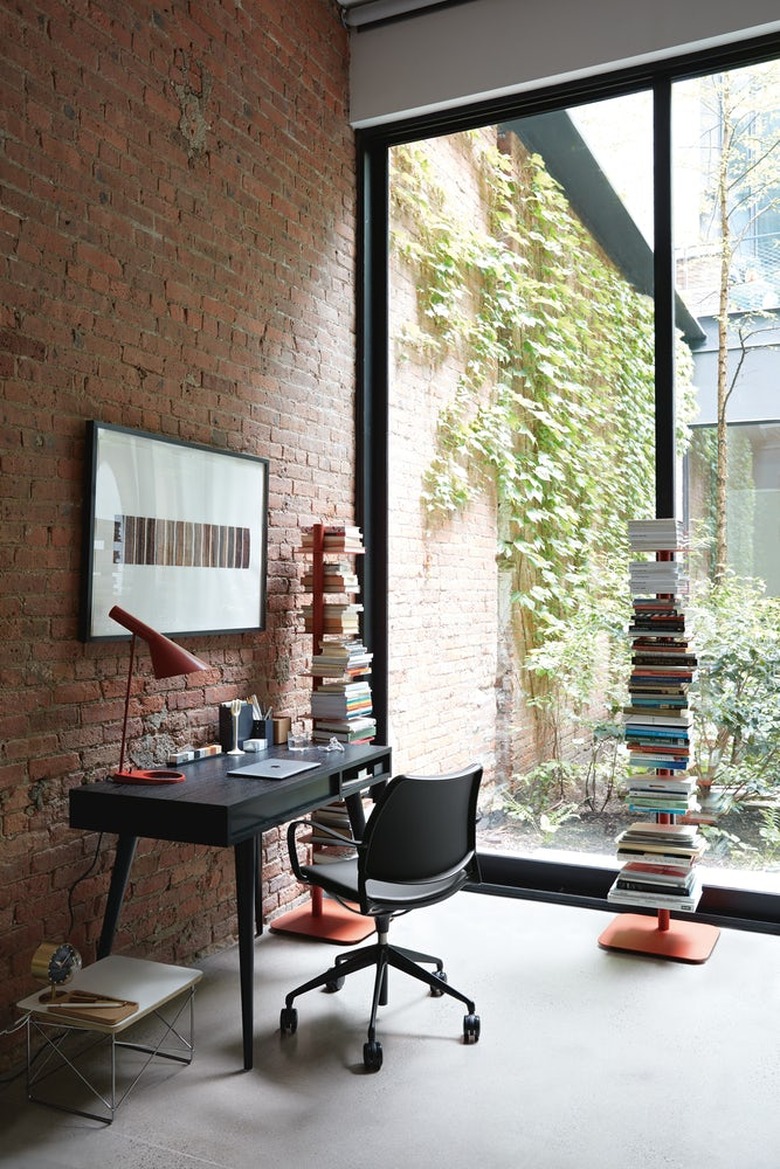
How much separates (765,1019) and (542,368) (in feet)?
9.95

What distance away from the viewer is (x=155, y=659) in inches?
124

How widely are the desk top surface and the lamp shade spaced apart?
388 millimetres

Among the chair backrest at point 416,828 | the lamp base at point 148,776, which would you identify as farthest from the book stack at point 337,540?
the chair backrest at point 416,828

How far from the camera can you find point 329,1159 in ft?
8.38

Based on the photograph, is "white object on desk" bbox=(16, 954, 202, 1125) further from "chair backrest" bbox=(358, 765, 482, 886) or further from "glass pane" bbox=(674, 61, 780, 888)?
"glass pane" bbox=(674, 61, 780, 888)

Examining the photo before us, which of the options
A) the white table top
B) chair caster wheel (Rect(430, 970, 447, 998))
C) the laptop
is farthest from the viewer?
chair caster wheel (Rect(430, 970, 447, 998))

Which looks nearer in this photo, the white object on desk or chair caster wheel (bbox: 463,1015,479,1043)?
the white object on desk

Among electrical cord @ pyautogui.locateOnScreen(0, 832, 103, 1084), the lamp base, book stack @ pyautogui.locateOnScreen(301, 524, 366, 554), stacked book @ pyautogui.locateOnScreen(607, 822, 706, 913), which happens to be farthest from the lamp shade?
stacked book @ pyautogui.locateOnScreen(607, 822, 706, 913)

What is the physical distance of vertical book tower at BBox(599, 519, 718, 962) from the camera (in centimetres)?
405

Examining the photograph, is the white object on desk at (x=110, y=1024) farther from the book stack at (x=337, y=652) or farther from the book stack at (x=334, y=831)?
the book stack at (x=337, y=652)

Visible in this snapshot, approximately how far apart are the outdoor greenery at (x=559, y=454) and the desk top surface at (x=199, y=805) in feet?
5.56

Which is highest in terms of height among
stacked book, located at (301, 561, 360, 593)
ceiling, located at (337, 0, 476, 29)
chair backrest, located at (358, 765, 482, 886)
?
ceiling, located at (337, 0, 476, 29)

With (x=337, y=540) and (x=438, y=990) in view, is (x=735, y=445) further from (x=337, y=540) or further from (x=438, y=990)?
(x=438, y=990)

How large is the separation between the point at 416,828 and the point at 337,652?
1.32 metres
